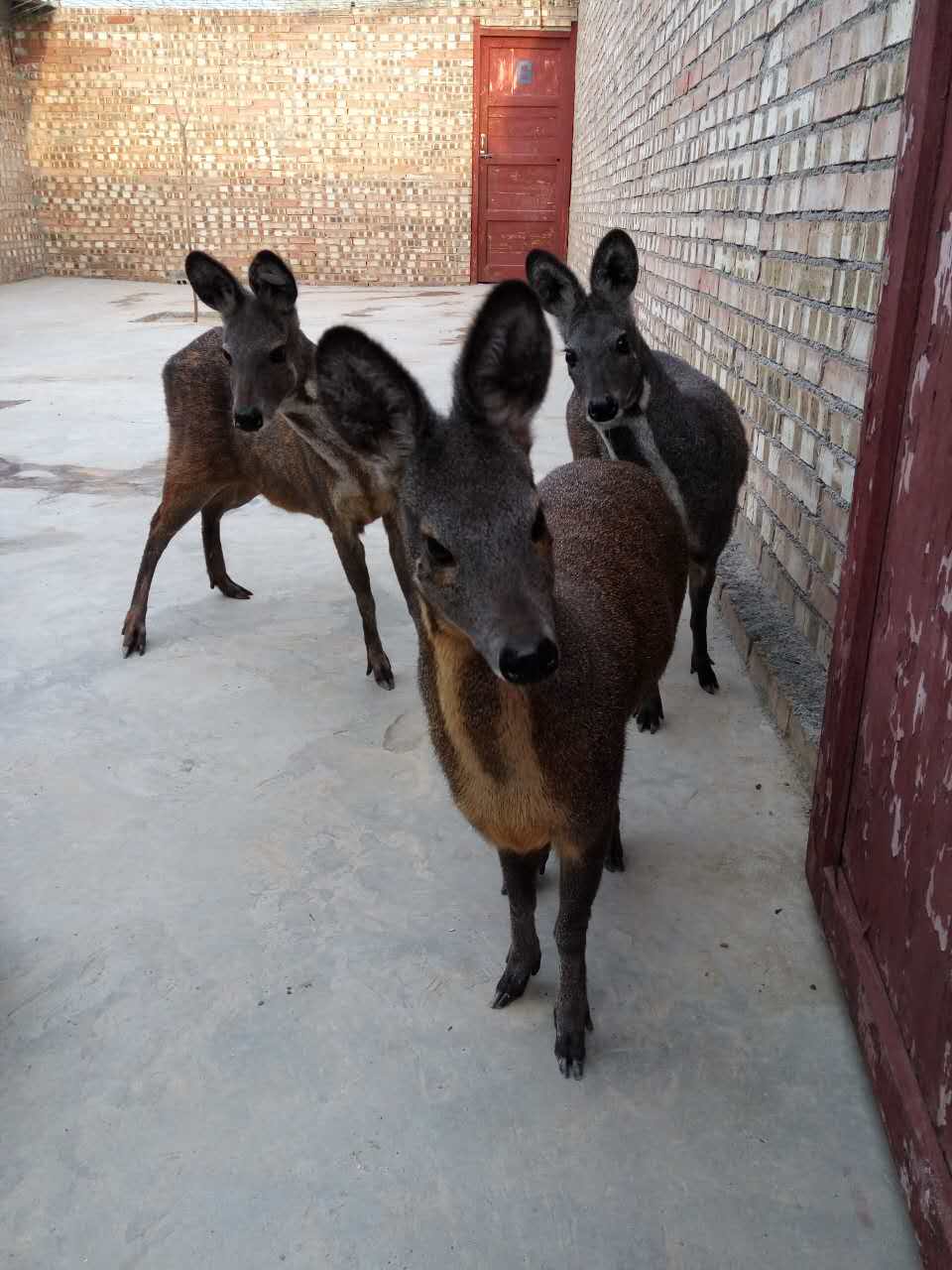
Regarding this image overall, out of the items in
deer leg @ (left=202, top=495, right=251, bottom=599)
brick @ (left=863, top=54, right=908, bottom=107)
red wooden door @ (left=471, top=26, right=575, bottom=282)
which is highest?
red wooden door @ (left=471, top=26, right=575, bottom=282)

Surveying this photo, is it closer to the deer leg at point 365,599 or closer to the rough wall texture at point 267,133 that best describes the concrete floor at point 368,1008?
the deer leg at point 365,599

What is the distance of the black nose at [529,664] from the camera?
149 cm

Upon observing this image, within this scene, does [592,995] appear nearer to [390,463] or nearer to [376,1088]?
[376,1088]

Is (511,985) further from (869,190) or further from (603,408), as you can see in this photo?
(869,190)

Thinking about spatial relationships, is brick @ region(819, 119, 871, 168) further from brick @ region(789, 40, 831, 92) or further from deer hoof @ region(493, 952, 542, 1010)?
deer hoof @ region(493, 952, 542, 1010)

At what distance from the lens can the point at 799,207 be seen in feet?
10.9

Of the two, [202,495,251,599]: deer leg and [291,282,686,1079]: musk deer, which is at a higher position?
[291,282,686,1079]: musk deer

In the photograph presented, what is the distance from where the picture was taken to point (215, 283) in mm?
3572

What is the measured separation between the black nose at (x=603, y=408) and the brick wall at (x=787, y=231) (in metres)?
0.68

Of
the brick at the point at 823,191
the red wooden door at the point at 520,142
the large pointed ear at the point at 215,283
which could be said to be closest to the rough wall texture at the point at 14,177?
the red wooden door at the point at 520,142

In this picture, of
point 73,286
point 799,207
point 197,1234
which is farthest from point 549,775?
point 73,286

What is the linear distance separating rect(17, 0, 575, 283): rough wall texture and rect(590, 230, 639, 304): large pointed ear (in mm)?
14190

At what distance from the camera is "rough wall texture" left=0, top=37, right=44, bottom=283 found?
1562 cm

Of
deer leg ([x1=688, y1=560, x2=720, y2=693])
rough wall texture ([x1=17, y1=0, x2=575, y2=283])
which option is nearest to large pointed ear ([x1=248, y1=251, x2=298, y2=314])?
deer leg ([x1=688, y1=560, x2=720, y2=693])
